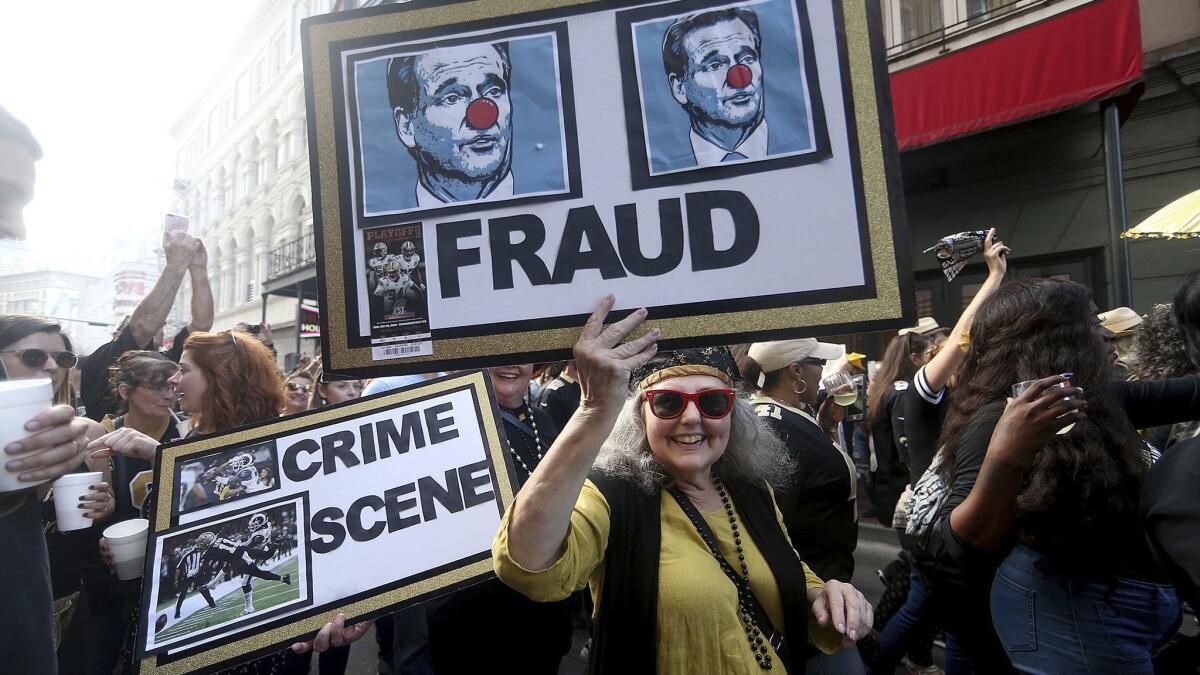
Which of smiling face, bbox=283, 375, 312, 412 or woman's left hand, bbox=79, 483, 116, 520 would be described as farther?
smiling face, bbox=283, 375, 312, 412

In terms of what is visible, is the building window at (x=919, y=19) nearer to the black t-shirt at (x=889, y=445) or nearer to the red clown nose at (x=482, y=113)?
the black t-shirt at (x=889, y=445)

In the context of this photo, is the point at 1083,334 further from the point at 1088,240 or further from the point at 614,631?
A: the point at 1088,240

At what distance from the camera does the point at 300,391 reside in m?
5.41

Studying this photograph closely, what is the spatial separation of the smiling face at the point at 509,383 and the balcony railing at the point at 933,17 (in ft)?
28.6

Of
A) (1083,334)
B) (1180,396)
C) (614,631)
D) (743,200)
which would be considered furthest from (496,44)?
(1180,396)

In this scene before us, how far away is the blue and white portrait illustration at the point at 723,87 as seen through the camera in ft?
4.28

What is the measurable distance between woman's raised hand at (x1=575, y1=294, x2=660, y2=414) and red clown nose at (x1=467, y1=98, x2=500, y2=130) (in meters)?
0.50

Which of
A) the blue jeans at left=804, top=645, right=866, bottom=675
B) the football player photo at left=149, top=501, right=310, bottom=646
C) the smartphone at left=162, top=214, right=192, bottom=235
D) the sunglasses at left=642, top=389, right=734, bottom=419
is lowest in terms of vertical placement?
the blue jeans at left=804, top=645, right=866, bottom=675

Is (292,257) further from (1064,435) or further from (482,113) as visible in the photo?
(1064,435)

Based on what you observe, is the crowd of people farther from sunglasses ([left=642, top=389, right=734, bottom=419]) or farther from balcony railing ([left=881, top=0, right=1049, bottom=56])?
balcony railing ([left=881, top=0, right=1049, bottom=56])

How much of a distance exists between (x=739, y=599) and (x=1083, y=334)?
1.47 m

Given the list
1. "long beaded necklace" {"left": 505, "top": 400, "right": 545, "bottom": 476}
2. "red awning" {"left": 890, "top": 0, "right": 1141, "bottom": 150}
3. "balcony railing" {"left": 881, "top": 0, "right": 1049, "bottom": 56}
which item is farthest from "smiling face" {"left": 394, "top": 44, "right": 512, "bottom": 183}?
"balcony railing" {"left": 881, "top": 0, "right": 1049, "bottom": 56}

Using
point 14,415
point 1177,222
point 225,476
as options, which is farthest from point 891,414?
point 14,415

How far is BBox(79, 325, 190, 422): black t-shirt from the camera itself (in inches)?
124
